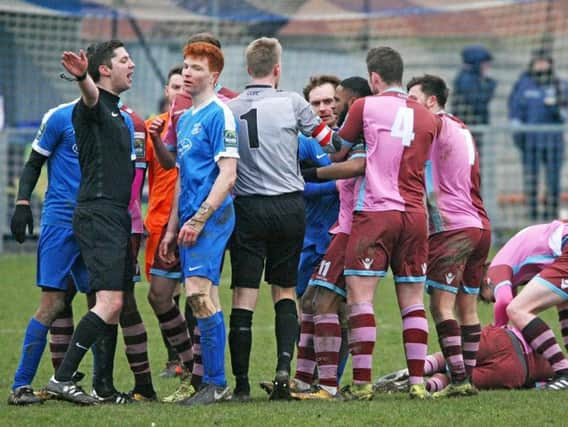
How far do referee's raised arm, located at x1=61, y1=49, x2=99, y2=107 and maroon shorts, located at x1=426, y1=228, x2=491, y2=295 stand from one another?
2.64 m

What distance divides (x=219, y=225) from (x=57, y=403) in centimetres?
157

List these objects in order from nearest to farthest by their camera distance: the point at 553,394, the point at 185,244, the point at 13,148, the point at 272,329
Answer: the point at 185,244
the point at 553,394
the point at 272,329
the point at 13,148

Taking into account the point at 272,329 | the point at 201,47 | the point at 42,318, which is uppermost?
the point at 201,47

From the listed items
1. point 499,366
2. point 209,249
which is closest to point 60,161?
point 209,249

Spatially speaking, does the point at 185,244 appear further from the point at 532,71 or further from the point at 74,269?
the point at 532,71

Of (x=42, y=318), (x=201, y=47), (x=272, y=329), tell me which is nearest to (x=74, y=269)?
(x=42, y=318)

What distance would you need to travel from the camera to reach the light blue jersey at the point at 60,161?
8859 mm

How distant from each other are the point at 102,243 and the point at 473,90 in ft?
46.6

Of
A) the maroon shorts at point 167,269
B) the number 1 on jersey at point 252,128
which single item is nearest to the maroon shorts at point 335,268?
the number 1 on jersey at point 252,128

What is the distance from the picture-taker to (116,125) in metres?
8.60

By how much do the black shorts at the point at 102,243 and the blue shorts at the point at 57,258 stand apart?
235mm

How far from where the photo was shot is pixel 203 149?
855 centimetres

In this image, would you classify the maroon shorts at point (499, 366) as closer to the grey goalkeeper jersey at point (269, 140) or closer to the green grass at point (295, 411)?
the green grass at point (295, 411)

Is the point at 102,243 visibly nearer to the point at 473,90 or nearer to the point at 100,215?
the point at 100,215
